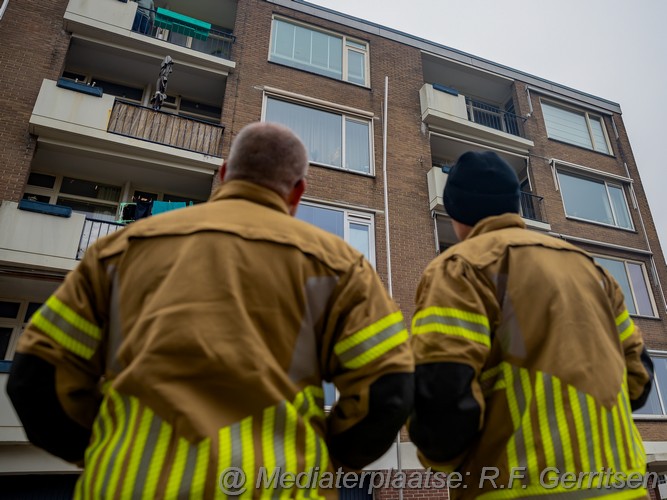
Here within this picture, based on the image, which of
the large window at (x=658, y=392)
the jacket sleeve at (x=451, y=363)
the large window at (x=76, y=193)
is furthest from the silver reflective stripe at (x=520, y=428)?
the large window at (x=658, y=392)

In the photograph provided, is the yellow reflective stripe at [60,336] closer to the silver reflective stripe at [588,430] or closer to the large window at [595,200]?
the silver reflective stripe at [588,430]

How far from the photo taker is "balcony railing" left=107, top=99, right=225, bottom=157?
953 centimetres

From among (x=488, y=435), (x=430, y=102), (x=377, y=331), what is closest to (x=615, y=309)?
(x=488, y=435)

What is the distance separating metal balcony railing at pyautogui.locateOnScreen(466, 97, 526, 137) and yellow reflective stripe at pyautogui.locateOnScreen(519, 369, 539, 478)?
14.2 metres

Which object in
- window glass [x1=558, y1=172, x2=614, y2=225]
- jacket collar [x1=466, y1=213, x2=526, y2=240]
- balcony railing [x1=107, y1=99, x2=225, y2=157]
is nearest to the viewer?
jacket collar [x1=466, y1=213, x2=526, y2=240]

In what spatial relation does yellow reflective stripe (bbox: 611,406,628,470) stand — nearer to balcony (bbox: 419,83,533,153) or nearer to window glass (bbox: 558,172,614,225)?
balcony (bbox: 419,83,533,153)

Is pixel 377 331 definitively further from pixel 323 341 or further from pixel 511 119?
pixel 511 119

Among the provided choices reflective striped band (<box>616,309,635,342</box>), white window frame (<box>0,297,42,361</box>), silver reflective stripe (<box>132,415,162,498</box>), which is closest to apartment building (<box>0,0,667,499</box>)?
white window frame (<box>0,297,42,361</box>)

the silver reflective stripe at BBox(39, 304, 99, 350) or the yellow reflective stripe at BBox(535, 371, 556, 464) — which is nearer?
the silver reflective stripe at BBox(39, 304, 99, 350)

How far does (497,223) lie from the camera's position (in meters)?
2.13

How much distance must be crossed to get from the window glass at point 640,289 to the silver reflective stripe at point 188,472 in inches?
608

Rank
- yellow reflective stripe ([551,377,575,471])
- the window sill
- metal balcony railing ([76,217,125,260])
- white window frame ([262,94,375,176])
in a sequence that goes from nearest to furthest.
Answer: yellow reflective stripe ([551,377,575,471]) < metal balcony railing ([76,217,125,260]) < white window frame ([262,94,375,176]) < the window sill

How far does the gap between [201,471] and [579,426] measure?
4.01ft

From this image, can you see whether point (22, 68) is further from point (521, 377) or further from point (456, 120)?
point (521, 377)
